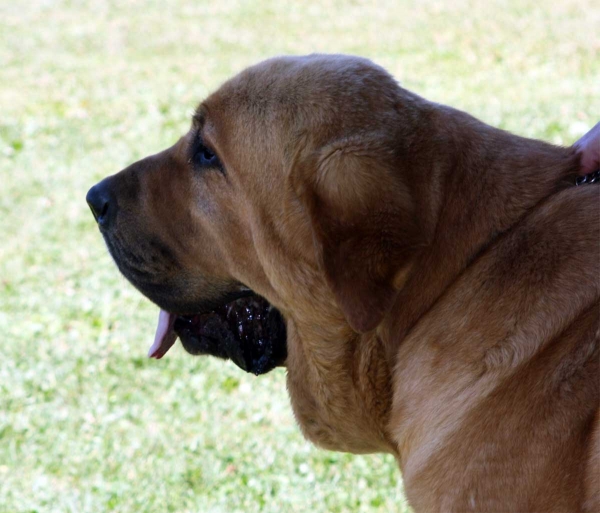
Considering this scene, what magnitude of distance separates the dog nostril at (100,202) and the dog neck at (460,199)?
1.40m

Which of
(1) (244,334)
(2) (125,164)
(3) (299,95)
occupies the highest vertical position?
(3) (299,95)

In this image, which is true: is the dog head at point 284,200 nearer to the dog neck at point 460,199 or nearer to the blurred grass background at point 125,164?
the dog neck at point 460,199

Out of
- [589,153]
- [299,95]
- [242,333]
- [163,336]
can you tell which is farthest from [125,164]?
[589,153]

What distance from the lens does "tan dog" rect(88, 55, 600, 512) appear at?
2.33 meters

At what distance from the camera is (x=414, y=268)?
2605mm

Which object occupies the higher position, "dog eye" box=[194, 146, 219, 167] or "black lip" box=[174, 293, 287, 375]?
"dog eye" box=[194, 146, 219, 167]

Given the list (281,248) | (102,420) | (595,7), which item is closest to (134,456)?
(102,420)

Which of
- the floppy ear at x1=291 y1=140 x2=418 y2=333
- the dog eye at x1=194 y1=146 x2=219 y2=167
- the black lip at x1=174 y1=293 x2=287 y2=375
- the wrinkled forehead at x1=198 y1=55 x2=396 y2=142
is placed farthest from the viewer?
the black lip at x1=174 y1=293 x2=287 y2=375

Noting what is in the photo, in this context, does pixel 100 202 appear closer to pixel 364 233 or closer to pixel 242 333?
pixel 242 333

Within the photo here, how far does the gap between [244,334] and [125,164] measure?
260 inches

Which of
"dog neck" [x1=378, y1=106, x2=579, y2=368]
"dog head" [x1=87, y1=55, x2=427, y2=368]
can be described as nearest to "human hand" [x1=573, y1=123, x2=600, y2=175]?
"dog neck" [x1=378, y1=106, x2=579, y2=368]

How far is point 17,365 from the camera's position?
5.89 m

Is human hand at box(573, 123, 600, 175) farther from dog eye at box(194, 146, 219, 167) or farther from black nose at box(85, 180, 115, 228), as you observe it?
black nose at box(85, 180, 115, 228)

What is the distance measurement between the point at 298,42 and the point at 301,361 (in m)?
12.0
